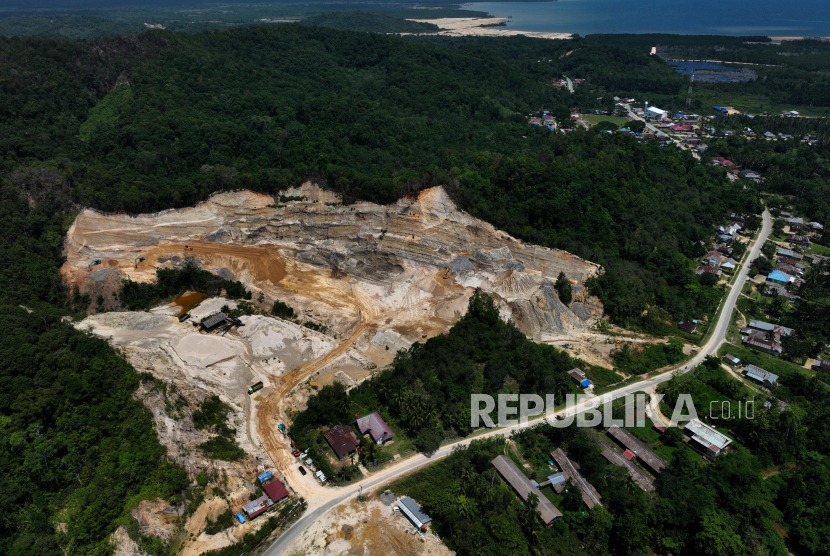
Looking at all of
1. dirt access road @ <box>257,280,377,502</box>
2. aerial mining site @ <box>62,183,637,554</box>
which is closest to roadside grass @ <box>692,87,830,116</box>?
aerial mining site @ <box>62,183,637,554</box>

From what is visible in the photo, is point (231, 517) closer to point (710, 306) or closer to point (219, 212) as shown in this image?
point (219, 212)

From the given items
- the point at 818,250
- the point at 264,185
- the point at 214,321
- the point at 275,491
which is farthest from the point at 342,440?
the point at 818,250

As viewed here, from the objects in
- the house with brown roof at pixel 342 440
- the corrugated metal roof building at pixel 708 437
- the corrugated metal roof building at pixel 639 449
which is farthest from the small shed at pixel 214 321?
the corrugated metal roof building at pixel 708 437

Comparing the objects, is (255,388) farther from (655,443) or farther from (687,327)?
(687,327)

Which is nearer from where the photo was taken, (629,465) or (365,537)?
(365,537)

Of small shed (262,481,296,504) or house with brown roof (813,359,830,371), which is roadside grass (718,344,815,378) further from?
small shed (262,481,296,504)

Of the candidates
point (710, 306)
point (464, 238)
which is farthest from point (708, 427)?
point (464, 238)
